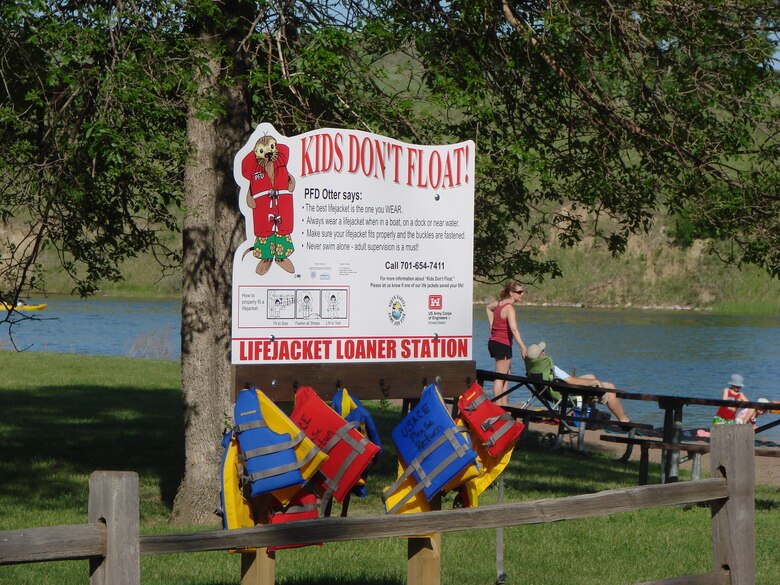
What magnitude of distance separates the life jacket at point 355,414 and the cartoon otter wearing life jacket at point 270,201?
0.71 metres

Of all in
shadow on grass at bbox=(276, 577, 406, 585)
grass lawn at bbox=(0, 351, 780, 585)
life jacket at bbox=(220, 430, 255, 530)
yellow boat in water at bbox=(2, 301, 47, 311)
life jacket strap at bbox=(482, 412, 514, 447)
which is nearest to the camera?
life jacket at bbox=(220, 430, 255, 530)

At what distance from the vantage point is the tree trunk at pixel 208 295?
9.51 meters

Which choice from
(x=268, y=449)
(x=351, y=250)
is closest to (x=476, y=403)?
(x=351, y=250)

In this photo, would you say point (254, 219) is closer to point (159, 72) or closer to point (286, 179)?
point (286, 179)

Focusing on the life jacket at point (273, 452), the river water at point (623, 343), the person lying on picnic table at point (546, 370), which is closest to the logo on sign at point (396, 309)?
the life jacket at point (273, 452)

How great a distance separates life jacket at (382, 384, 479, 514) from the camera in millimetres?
5582

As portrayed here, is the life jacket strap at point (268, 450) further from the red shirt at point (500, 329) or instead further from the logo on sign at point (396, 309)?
the red shirt at point (500, 329)

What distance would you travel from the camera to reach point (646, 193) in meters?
11.0

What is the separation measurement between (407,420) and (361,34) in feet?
14.8

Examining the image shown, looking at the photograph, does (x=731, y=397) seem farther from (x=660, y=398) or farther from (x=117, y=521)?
(x=117, y=521)

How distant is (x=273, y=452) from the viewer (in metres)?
5.25

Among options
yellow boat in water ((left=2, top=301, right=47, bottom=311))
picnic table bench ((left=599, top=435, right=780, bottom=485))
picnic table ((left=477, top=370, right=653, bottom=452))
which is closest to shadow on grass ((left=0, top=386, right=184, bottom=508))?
yellow boat in water ((left=2, top=301, right=47, bottom=311))

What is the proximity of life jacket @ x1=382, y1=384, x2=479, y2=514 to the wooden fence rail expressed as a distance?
0.26 m

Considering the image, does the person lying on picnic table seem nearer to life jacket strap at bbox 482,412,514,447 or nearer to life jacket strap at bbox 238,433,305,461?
life jacket strap at bbox 482,412,514,447
